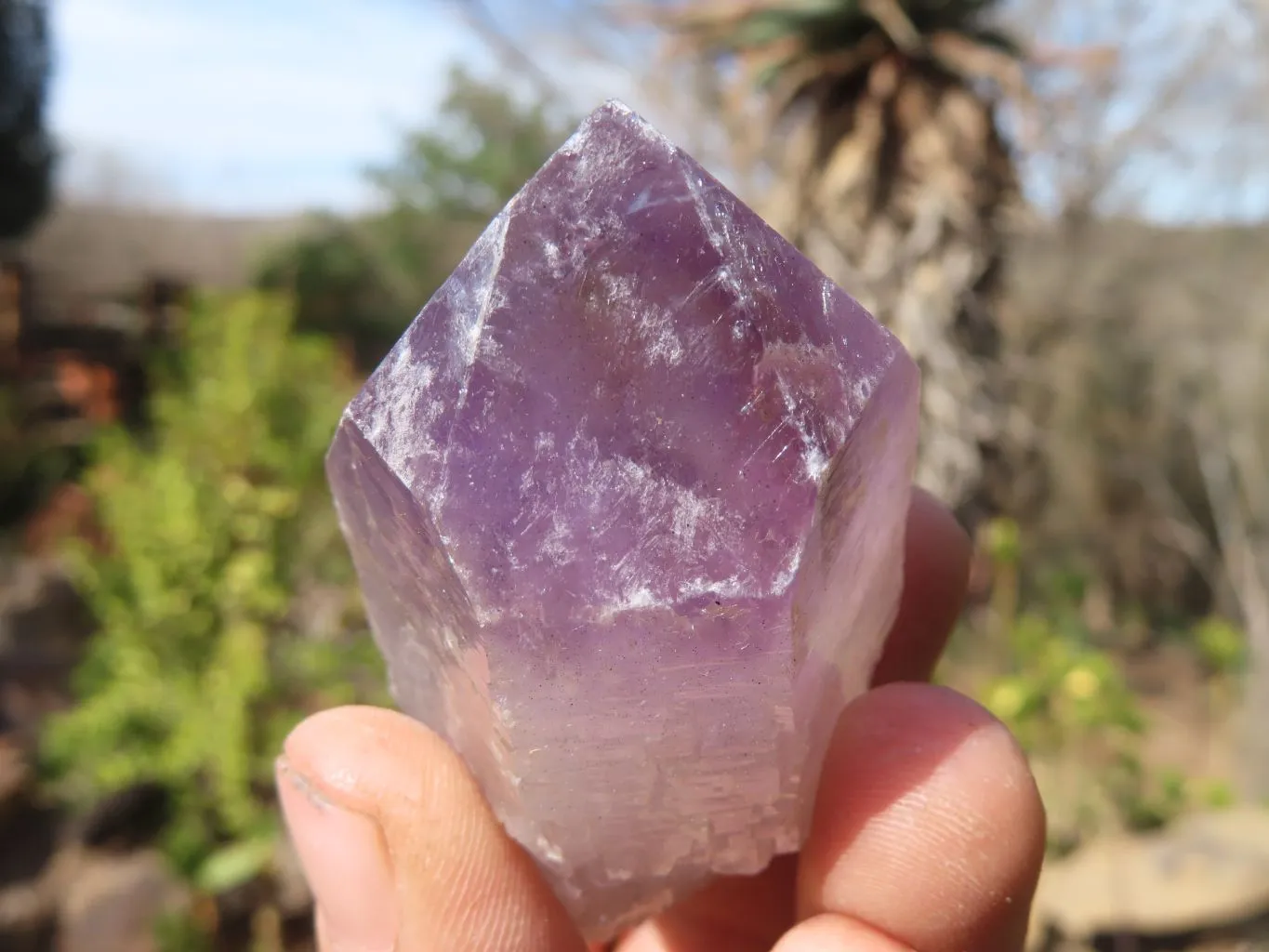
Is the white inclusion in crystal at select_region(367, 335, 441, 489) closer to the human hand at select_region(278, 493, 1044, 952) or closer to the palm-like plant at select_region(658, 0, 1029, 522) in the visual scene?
the human hand at select_region(278, 493, 1044, 952)

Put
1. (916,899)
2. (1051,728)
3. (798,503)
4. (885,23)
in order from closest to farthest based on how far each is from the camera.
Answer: (798,503) < (916,899) < (885,23) < (1051,728)

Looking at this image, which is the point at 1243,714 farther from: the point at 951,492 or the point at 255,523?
the point at 255,523

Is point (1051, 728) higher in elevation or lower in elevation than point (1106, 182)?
lower

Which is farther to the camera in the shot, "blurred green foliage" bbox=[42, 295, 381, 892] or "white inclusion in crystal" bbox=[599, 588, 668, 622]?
"blurred green foliage" bbox=[42, 295, 381, 892]

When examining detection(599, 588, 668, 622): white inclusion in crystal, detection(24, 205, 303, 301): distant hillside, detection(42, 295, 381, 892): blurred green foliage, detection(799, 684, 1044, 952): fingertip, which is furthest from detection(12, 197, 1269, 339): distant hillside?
detection(24, 205, 303, 301): distant hillside

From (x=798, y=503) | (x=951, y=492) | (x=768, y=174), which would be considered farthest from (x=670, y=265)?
(x=768, y=174)

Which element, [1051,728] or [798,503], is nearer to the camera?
[798,503]

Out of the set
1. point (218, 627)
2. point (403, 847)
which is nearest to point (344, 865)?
point (403, 847)

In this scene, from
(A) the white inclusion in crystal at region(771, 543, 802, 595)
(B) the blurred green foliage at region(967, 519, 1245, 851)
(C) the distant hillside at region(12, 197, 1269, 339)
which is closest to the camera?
(A) the white inclusion in crystal at region(771, 543, 802, 595)
